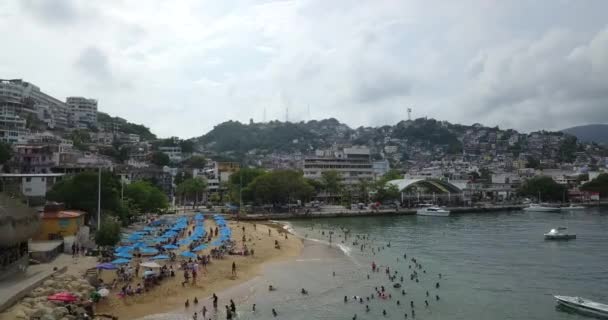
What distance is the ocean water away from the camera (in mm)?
29875

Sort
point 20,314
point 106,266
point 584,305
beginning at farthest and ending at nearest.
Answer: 1. point 106,266
2. point 584,305
3. point 20,314

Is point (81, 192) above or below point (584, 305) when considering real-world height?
above

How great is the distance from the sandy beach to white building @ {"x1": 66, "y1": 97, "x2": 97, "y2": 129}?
13181cm

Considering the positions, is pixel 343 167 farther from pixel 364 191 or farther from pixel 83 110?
pixel 83 110

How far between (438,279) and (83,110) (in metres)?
163

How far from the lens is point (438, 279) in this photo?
125 ft

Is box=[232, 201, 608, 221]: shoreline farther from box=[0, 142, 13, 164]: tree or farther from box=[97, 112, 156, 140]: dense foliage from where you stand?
box=[97, 112, 156, 140]: dense foliage

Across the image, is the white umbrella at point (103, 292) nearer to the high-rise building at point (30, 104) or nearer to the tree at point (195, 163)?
the high-rise building at point (30, 104)

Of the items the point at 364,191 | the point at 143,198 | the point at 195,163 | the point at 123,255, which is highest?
the point at 195,163

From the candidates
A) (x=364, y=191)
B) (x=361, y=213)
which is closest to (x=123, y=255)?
(x=361, y=213)

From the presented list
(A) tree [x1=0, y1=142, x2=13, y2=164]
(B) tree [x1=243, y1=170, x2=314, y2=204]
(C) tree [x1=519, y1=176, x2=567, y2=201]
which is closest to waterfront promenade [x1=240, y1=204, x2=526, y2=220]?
(B) tree [x1=243, y1=170, x2=314, y2=204]

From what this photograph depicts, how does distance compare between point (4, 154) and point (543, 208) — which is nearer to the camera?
point (4, 154)

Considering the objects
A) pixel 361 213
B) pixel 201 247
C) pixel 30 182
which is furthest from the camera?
pixel 361 213

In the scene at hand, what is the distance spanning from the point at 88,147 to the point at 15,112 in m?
19.6
